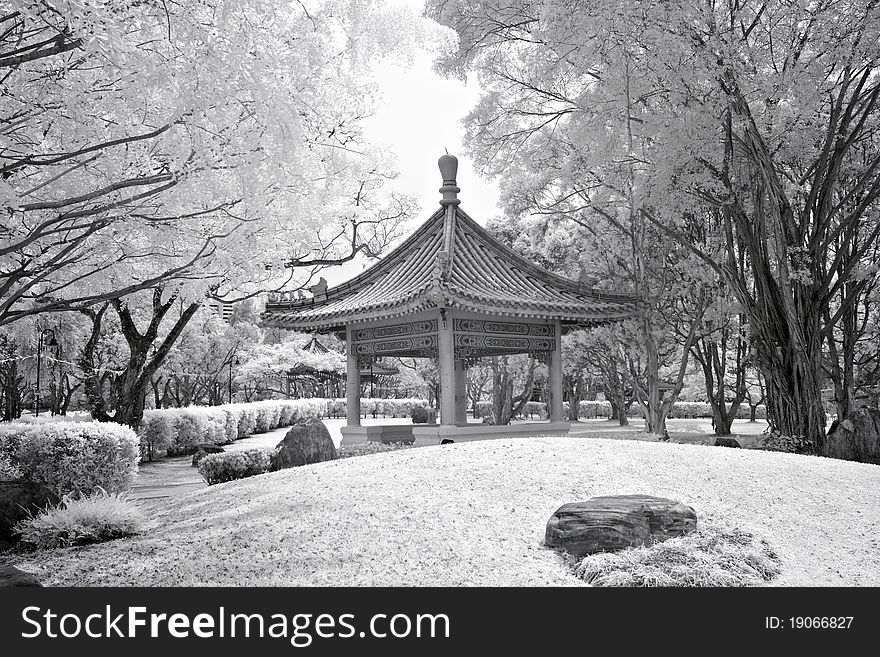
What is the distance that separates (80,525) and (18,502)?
956 millimetres

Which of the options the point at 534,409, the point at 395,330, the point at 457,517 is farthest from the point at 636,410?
the point at 457,517

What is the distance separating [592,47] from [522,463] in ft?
19.9

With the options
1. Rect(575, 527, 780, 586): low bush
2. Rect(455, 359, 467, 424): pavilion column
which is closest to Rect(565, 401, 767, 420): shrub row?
Rect(455, 359, 467, 424): pavilion column

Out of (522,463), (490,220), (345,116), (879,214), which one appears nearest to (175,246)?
(345,116)

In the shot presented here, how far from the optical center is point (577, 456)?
7.57 m

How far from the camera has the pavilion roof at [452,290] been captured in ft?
36.7

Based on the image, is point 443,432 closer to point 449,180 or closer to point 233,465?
point 233,465

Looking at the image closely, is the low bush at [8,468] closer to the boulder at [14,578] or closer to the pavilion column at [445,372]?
the boulder at [14,578]

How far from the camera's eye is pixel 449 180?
44.7 ft

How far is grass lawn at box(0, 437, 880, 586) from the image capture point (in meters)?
4.92

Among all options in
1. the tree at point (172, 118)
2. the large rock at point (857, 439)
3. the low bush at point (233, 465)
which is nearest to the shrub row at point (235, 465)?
the low bush at point (233, 465)

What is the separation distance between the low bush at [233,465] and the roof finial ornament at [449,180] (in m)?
6.48

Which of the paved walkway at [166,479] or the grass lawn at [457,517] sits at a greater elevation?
the grass lawn at [457,517]
